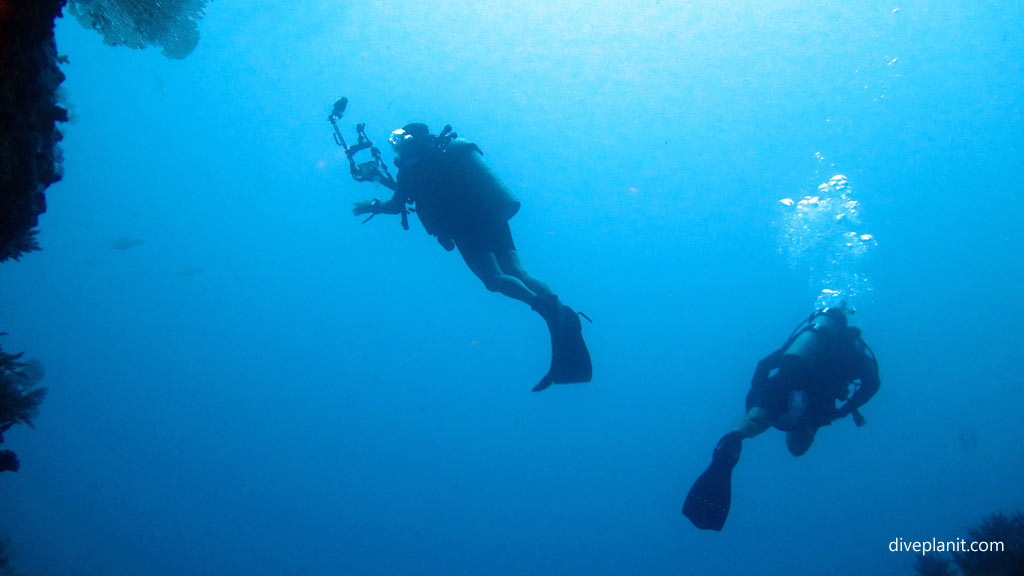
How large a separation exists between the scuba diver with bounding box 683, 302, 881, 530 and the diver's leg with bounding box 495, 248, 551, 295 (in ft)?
9.72

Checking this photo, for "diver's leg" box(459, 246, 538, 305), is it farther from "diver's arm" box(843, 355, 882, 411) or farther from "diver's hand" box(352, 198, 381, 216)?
"diver's arm" box(843, 355, 882, 411)

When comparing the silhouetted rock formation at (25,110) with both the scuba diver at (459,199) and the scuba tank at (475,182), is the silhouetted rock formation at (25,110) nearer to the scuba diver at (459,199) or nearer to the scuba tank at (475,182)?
the scuba diver at (459,199)

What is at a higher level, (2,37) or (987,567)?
(987,567)

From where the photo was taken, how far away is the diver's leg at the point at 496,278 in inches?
241

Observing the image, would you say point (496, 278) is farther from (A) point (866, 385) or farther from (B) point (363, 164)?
(A) point (866, 385)

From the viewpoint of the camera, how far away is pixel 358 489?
59.1 meters


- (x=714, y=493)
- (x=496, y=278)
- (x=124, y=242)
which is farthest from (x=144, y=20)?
(x=124, y=242)

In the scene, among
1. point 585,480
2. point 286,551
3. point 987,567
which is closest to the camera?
point 987,567

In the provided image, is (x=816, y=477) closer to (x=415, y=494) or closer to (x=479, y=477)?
(x=479, y=477)

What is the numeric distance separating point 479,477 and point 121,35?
6544 cm

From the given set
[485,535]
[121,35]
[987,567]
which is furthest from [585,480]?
[121,35]

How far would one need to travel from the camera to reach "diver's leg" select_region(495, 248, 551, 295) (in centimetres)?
640

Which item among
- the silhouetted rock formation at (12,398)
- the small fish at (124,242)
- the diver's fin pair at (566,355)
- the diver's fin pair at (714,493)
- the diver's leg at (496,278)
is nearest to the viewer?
the silhouetted rock formation at (12,398)

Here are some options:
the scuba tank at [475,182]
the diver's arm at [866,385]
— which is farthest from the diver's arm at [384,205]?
the diver's arm at [866,385]
